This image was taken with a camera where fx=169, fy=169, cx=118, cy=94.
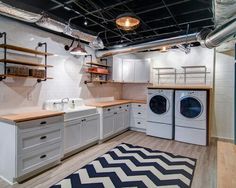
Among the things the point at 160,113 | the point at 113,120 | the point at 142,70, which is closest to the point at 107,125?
the point at 113,120

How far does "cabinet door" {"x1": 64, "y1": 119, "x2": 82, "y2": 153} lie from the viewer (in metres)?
3.10

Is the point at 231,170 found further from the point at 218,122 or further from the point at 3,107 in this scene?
the point at 3,107

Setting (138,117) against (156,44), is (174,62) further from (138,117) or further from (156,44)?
(138,117)

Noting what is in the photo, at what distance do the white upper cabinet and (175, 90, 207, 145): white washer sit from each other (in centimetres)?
132

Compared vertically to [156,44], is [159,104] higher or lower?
lower

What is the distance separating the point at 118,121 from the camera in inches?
180

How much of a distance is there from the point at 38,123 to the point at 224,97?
14.5ft

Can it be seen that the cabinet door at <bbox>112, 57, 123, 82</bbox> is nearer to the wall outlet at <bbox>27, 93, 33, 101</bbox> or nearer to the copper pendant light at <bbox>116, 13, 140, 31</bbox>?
the wall outlet at <bbox>27, 93, 33, 101</bbox>

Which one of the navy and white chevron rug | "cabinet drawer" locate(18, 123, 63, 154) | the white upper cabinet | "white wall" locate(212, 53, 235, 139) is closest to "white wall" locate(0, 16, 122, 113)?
"cabinet drawer" locate(18, 123, 63, 154)

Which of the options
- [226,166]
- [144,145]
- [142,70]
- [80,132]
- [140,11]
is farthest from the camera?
[142,70]

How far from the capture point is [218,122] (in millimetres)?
4488

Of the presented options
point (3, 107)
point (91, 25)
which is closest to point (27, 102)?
point (3, 107)

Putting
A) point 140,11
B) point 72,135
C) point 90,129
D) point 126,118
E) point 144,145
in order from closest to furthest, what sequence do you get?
point 140,11 → point 72,135 → point 90,129 → point 144,145 → point 126,118

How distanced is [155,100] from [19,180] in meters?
3.43
